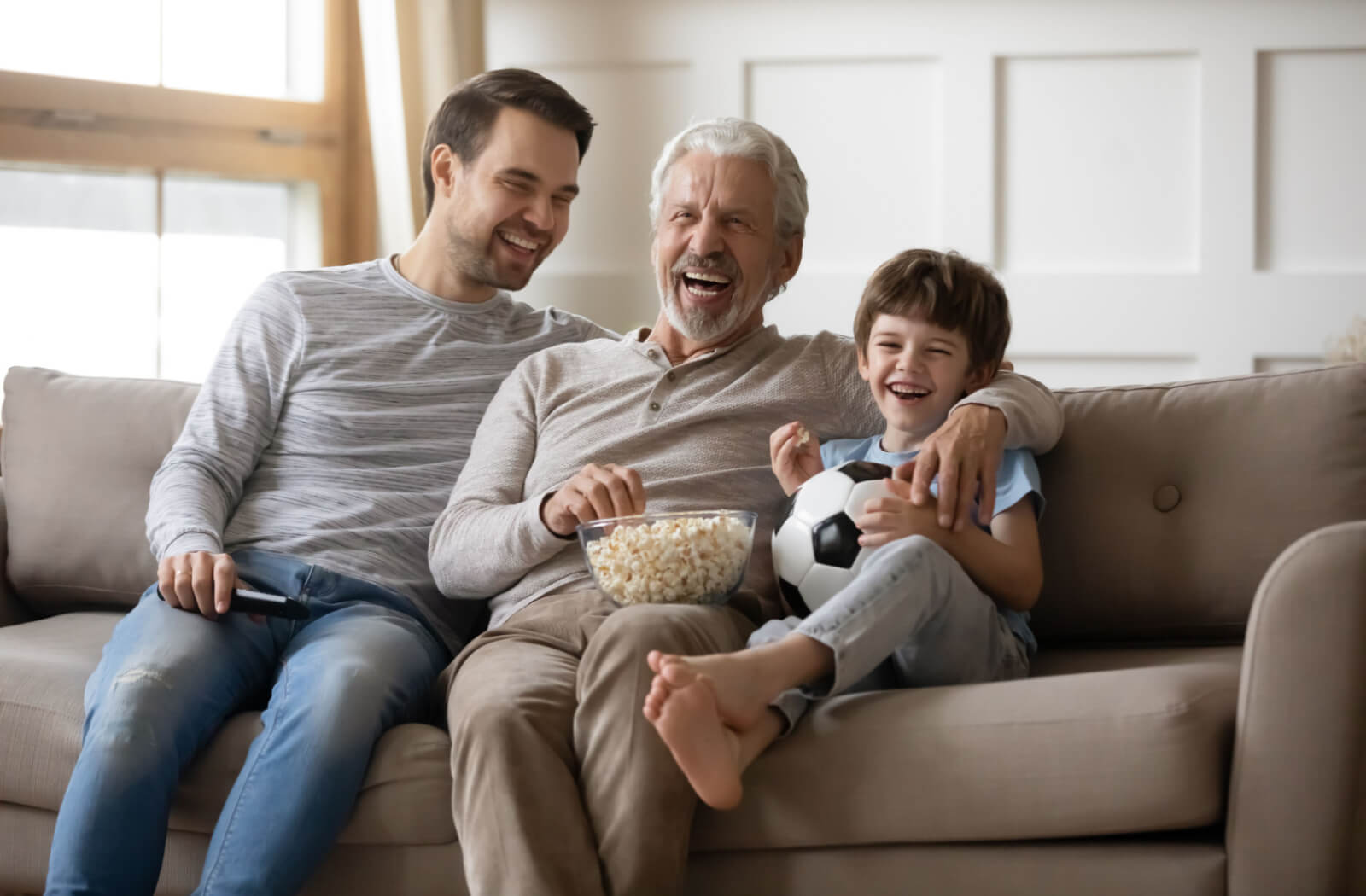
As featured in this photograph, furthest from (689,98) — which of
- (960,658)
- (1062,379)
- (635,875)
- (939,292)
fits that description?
(635,875)

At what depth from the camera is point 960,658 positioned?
58.6 inches

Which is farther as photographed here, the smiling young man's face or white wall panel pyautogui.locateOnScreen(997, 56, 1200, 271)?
white wall panel pyautogui.locateOnScreen(997, 56, 1200, 271)

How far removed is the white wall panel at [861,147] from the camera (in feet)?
9.94

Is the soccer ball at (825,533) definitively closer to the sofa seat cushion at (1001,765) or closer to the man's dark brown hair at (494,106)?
the sofa seat cushion at (1001,765)

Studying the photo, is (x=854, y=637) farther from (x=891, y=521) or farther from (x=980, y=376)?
(x=980, y=376)

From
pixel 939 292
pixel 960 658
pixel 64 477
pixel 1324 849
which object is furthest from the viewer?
pixel 64 477

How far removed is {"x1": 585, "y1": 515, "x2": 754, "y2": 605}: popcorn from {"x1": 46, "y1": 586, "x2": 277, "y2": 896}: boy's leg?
49cm

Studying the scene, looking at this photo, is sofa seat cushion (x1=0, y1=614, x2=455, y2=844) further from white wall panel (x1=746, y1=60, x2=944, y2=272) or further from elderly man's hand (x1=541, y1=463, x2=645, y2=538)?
white wall panel (x1=746, y1=60, x2=944, y2=272)

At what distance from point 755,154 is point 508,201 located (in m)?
0.43

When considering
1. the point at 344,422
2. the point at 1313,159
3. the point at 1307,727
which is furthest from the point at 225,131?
the point at 1307,727

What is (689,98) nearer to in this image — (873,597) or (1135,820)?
(873,597)

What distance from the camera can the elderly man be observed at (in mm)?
1338

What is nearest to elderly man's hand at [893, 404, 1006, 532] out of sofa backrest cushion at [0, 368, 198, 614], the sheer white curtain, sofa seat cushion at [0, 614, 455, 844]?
sofa seat cushion at [0, 614, 455, 844]

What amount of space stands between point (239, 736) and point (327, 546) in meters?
0.33
